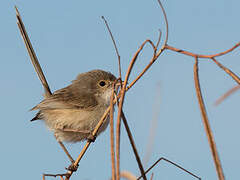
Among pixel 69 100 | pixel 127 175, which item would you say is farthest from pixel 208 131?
pixel 69 100

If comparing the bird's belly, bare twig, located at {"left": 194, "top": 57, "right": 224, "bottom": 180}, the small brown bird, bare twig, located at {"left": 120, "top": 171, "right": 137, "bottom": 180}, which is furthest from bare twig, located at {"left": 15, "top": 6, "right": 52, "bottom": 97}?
bare twig, located at {"left": 194, "top": 57, "right": 224, "bottom": 180}

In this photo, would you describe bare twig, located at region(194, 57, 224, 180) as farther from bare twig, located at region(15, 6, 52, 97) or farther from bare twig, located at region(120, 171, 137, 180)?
bare twig, located at region(15, 6, 52, 97)

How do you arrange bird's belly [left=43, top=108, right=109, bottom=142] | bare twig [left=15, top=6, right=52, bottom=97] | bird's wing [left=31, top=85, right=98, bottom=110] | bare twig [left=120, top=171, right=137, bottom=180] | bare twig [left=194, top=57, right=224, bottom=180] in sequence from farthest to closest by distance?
bare twig [left=15, top=6, right=52, bottom=97] → bird's wing [left=31, top=85, right=98, bottom=110] → bird's belly [left=43, top=108, right=109, bottom=142] → bare twig [left=120, top=171, right=137, bottom=180] → bare twig [left=194, top=57, right=224, bottom=180]

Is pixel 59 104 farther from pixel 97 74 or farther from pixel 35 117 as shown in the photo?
pixel 97 74

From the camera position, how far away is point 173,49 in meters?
1.88

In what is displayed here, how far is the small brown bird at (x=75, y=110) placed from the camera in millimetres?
4645

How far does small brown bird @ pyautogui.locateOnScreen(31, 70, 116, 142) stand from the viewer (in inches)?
183

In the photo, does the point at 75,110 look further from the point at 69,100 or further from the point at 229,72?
the point at 229,72

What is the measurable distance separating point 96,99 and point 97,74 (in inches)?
22.1

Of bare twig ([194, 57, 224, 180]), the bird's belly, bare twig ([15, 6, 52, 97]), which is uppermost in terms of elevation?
bare twig ([15, 6, 52, 97])

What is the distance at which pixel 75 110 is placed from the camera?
474 centimetres

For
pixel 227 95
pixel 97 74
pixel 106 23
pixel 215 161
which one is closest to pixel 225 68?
pixel 227 95

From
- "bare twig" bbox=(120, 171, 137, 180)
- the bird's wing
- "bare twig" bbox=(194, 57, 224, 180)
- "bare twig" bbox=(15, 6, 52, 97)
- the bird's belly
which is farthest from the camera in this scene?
"bare twig" bbox=(15, 6, 52, 97)

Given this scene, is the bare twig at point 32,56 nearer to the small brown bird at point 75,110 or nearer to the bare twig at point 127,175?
the small brown bird at point 75,110
